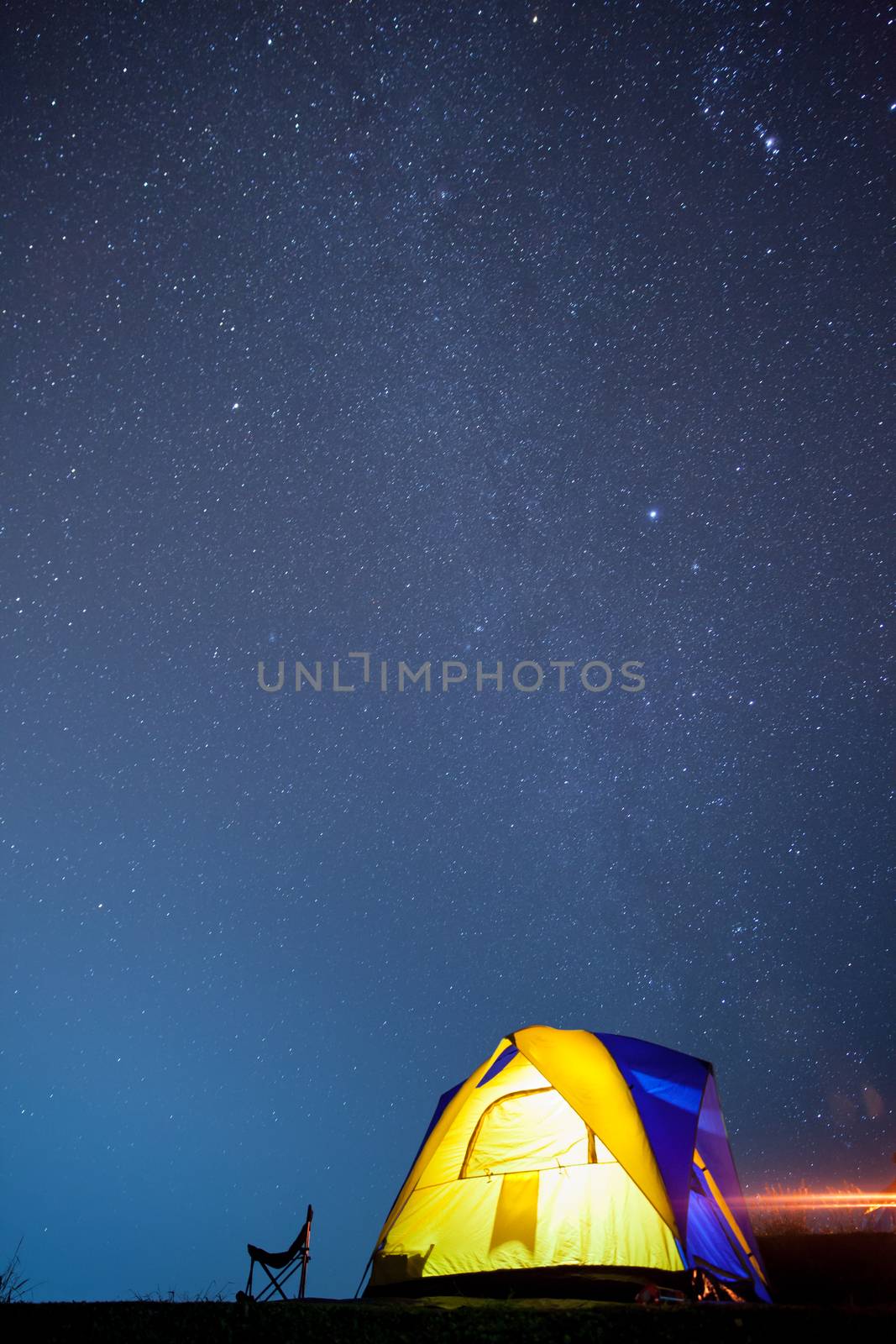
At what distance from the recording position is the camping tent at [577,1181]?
8.46 meters

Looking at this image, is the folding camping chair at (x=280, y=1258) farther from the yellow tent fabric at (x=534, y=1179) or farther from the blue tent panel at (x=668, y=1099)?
the blue tent panel at (x=668, y=1099)

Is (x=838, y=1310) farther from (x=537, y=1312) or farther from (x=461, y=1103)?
(x=461, y=1103)

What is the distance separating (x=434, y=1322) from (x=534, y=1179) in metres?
3.40

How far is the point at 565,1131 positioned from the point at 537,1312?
352 centimetres

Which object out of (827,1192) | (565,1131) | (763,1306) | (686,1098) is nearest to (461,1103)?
(565,1131)

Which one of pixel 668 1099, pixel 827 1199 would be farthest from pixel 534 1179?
pixel 827 1199

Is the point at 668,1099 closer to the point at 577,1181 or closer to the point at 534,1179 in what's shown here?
the point at 577,1181

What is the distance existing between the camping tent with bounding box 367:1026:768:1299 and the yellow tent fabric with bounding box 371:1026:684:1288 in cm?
1

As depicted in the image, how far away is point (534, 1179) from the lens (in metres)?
9.98

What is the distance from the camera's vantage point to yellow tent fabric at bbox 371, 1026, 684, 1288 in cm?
888

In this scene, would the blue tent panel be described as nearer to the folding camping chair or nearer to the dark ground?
the dark ground

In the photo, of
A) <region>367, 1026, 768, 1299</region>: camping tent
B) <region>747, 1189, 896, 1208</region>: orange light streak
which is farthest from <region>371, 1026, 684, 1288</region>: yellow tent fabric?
<region>747, 1189, 896, 1208</region>: orange light streak

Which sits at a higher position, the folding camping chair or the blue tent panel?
the blue tent panel

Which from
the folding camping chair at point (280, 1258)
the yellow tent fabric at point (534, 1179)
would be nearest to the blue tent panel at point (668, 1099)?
the yellow tent fabric at point (534, 1179)
